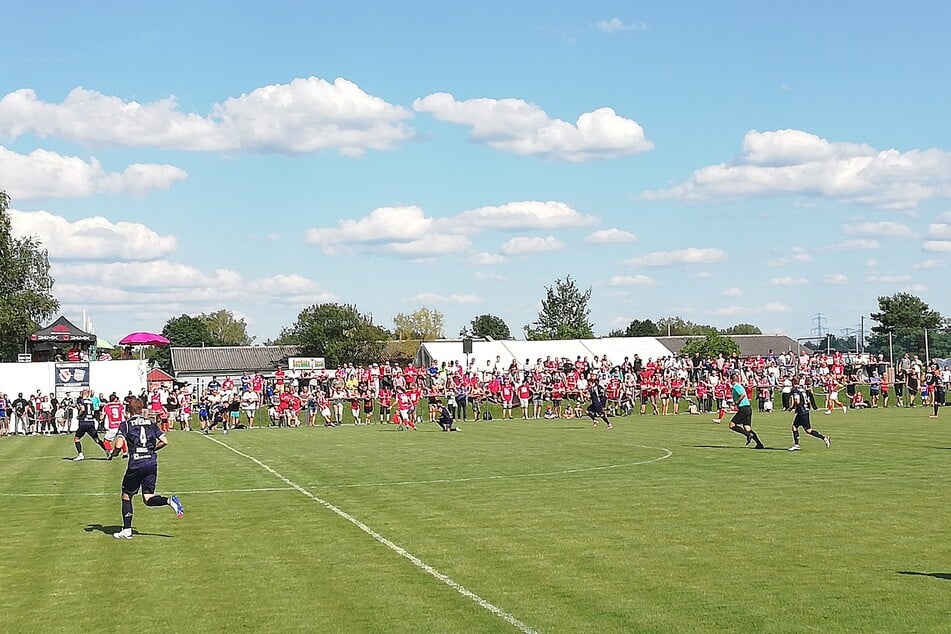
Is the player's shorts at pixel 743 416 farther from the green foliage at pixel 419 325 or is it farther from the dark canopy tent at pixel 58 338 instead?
the green foliage at pixel 419 325

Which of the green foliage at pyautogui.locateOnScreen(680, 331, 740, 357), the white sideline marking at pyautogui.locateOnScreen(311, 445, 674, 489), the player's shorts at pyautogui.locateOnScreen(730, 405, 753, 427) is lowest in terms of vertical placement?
the white sideline marking at pyautogui.locateOnScreen(311, 445, 674, 489)

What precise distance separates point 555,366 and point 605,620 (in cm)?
4490

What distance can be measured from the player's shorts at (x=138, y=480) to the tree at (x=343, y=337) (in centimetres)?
10070

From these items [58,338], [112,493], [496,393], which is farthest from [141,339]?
[112,493]

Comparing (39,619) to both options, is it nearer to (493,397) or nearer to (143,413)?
(143,413)

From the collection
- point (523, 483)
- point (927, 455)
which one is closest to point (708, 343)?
point (927, 455)

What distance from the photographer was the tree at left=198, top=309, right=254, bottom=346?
164250 mm

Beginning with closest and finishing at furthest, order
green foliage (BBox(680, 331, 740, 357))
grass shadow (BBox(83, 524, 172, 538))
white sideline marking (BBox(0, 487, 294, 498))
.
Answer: grass shadow (BBox(83, 524, 172, 538)) < white sideline marking (BBox(0, 487, 294, 498)) < green foliage (BBox(680, 331, 740, 357))

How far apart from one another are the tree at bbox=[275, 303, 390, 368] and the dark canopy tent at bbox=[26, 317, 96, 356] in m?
53.5

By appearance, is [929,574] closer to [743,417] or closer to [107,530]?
[107,530]

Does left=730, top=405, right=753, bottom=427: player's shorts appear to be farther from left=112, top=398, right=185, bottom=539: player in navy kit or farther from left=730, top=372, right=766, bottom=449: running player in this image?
left=112, top=398, right=185, bottom=539: player in navy kit

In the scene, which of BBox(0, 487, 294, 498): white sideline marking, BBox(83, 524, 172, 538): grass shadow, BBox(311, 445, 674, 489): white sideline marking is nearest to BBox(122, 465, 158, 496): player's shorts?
BBox(83, 524, 172, 538): grass shadow

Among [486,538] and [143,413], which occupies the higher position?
[143,413]

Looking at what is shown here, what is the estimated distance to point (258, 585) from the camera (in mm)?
11266
